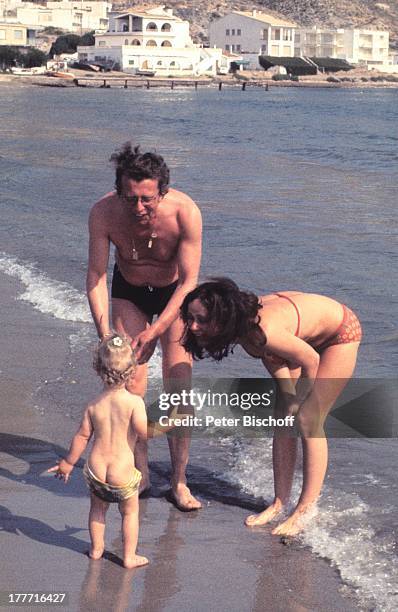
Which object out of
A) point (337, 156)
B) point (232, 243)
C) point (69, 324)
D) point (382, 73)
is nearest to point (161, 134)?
point (337, 156)

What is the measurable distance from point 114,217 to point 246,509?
144 centimetres

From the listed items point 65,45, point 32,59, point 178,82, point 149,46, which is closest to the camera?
point 178,82

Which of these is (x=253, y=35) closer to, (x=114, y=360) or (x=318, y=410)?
(x=318, y=410)

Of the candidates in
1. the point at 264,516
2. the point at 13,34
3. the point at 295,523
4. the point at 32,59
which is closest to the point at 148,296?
the point at 264,516

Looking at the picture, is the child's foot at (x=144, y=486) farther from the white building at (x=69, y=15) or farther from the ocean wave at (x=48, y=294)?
the white building at (x=69, y=15)

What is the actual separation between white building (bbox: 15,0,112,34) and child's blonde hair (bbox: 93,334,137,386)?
147973mm

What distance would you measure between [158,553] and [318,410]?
897 mm

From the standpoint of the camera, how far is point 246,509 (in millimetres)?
4914

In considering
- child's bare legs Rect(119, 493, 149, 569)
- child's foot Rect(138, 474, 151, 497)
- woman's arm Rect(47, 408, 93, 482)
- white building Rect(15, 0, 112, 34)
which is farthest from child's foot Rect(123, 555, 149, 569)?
white building Rect(15, 0, 112, 34)

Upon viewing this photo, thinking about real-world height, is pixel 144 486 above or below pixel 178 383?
below

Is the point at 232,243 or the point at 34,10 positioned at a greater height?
the point at 34,10

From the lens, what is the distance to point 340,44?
148375 millimetres

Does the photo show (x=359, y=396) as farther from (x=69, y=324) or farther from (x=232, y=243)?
(x=232, y=243)

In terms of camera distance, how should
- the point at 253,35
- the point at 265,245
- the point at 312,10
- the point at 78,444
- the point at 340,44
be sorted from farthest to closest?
the point at 312,10
the point at 340,44
the point at 253,35
the point at 265,245
the point at 78,444
